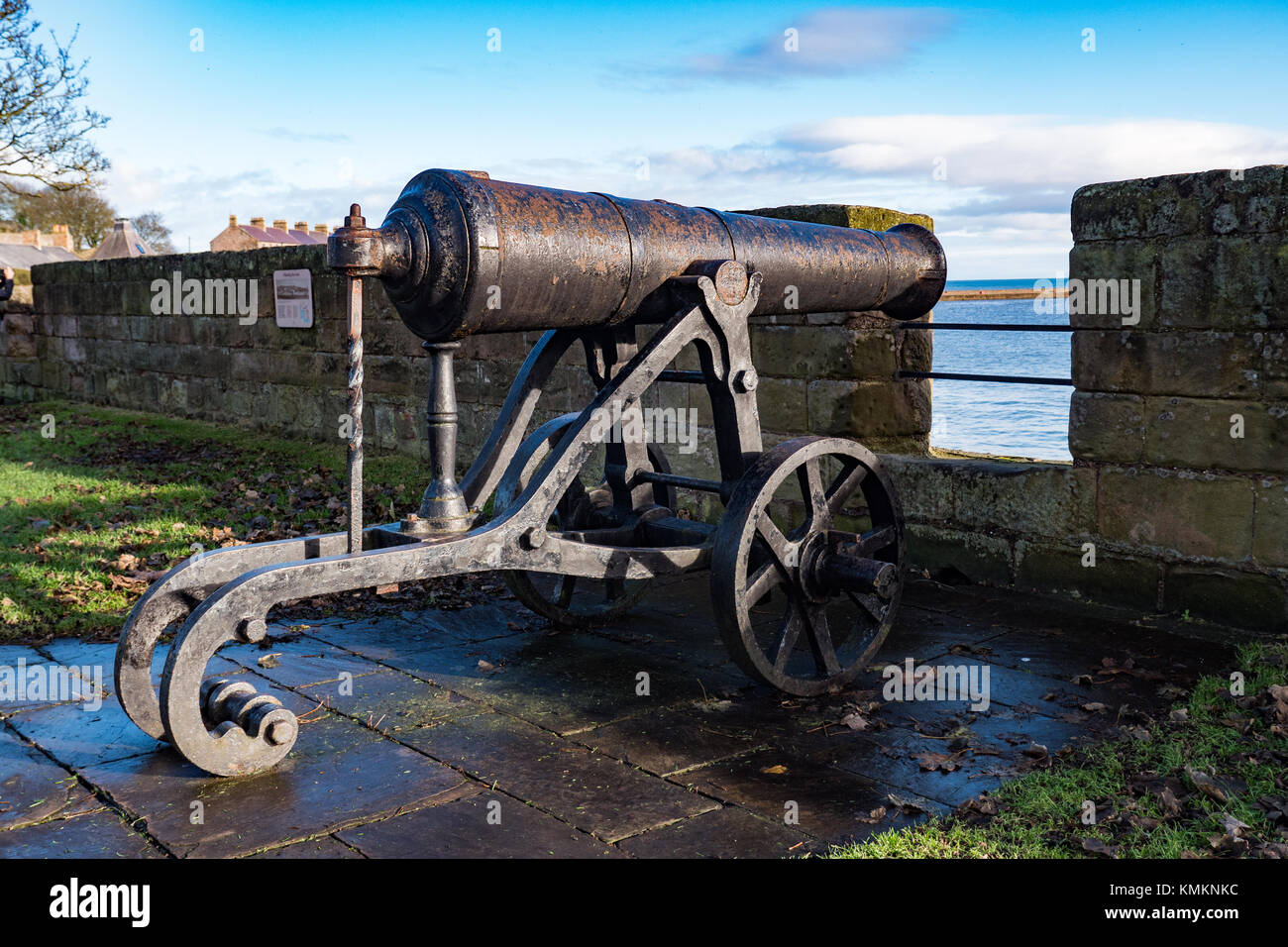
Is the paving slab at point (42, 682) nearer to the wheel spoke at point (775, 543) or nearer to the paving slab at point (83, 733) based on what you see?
the paving slab at point (83, 733)

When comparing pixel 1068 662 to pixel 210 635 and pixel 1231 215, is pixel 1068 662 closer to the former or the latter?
pixel 1231 215

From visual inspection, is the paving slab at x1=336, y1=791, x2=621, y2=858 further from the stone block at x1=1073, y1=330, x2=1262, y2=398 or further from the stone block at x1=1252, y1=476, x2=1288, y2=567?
the stone block at x1=1073, y1=330, x2=1262, y2=398

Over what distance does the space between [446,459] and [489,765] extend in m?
1.02

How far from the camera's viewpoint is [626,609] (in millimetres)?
5289

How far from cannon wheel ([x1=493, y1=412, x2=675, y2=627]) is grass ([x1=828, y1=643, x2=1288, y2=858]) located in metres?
2.11

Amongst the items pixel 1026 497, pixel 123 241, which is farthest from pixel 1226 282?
pixel 123 241

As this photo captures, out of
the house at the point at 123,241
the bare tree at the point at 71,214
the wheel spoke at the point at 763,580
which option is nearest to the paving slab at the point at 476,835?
the wheel spoke at the point at 763,580

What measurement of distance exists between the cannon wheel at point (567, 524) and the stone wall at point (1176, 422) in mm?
1836

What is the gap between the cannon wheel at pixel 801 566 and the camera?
397 centimetres

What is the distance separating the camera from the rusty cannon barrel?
3.60m

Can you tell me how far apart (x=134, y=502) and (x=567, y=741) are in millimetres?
5179

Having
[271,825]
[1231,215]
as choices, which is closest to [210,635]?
[271,825]

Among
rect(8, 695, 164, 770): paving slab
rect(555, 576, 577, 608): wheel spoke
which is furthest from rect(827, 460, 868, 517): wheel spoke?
rect(8, 695, 164, 770): paving slab

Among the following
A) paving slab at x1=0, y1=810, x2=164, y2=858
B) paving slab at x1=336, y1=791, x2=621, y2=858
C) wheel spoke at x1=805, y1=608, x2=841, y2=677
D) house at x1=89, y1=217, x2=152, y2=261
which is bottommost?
paving slab at x1=0, y1=810, x2=164, y2=858
